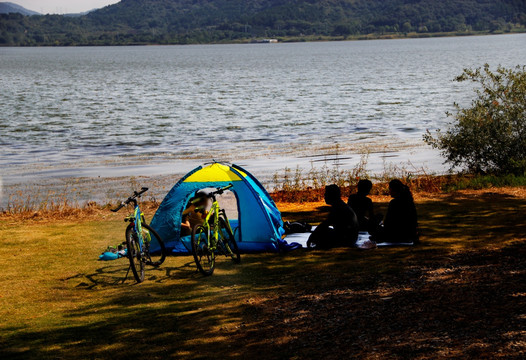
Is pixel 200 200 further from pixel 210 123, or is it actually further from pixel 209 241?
pixel 210 123

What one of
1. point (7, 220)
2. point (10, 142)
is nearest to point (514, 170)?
point (7, 220)

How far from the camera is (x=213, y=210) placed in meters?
11.3

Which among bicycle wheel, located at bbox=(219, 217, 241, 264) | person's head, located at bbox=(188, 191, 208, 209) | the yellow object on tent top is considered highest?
the yellow object on tent top

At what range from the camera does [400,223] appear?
12883 millimetres

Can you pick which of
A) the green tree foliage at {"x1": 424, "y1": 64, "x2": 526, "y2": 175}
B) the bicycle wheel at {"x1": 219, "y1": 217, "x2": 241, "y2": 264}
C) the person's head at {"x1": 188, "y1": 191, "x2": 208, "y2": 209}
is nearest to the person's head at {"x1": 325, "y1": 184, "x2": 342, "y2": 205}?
the bicycle wheel at {"x1": 219, "y1": 217, "x2": 241, "y2": 264}

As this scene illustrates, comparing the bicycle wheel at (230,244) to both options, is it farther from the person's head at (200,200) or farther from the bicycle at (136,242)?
the bicycle at (136,242)

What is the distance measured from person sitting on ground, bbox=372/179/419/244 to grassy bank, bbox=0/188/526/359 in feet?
1.24

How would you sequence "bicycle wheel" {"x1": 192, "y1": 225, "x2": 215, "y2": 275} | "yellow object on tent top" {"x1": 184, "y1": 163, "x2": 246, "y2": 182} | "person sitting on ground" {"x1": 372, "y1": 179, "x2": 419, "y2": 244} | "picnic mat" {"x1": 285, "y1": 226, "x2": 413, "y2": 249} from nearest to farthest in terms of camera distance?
1. "bicycle wheel" {"x1": 192, "y1": 225, "x2": 215, "y2": 275}
2. "person sitting on ground" {"x1": 372, "y1": 179, "x2": 419, "y2": 244}
3. "picnic mat" {"x1": 285, "y1": 226, "x2": 413, "y2": 249}
4. "yellow object on tent top" {"x1": 184, "y1": 163, "x2": 246, "y2": 182}

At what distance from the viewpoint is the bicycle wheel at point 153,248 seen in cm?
1140

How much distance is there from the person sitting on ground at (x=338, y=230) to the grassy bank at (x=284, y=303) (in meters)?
0.25

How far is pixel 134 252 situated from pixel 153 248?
1895mm

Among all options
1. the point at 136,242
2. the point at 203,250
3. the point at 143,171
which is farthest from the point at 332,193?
the point at 143,171

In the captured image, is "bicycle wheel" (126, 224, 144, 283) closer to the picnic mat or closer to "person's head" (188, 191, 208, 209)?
"person's head" (188, 191, 208, 209)

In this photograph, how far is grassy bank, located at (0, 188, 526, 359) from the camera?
25.8 ft
